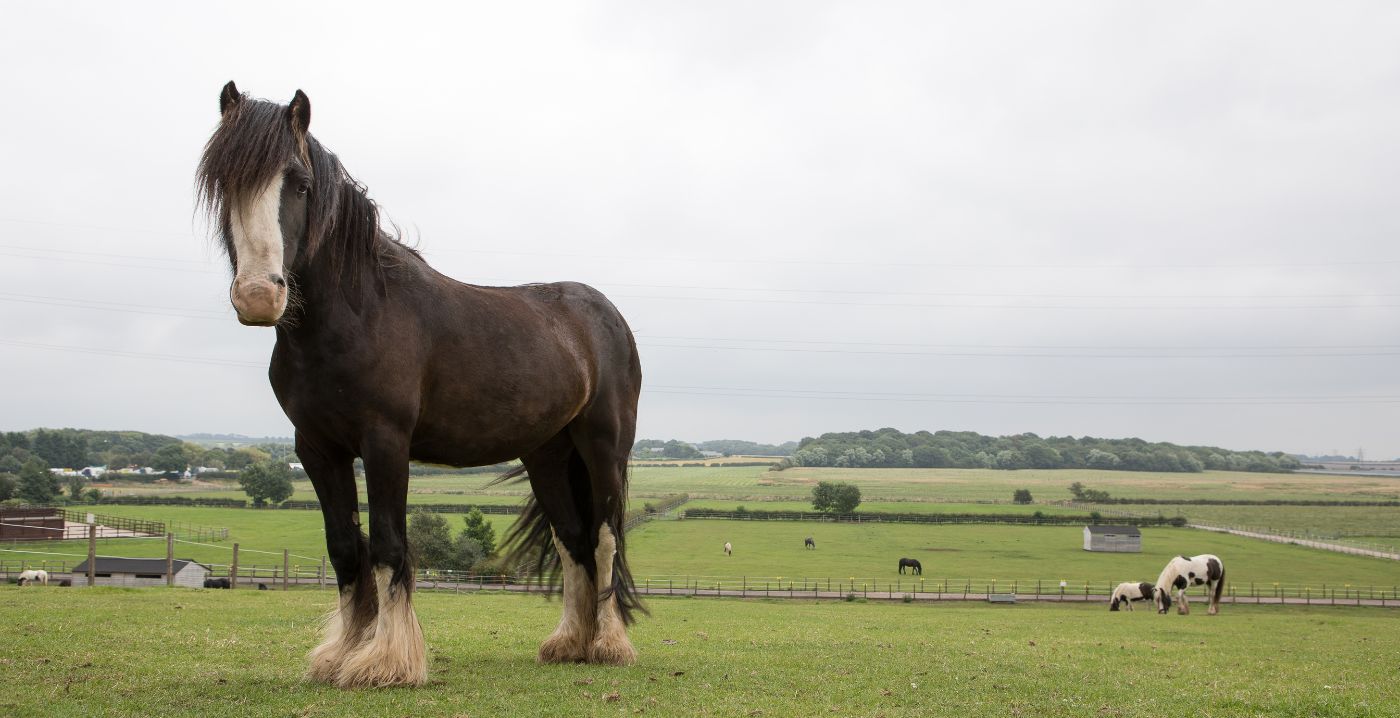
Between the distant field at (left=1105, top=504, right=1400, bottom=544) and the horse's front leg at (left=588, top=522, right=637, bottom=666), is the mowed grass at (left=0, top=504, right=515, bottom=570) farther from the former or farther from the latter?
the distant field at (left=1105, top=504, right=1400, bottom=544)

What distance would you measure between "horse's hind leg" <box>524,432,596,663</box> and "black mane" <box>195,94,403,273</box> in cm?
213

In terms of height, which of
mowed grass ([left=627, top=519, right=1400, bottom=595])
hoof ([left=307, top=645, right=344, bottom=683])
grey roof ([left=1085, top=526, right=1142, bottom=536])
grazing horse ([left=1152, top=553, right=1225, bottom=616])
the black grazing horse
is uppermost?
the black grazing horse

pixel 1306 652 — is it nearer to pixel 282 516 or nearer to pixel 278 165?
pixel 278 165

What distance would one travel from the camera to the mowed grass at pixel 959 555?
47.1 m

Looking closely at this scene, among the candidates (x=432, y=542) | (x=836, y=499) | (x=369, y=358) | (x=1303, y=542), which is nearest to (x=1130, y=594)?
(x=432, y=542)

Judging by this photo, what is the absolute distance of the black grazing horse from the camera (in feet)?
14.8

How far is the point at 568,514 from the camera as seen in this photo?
21.9 ft

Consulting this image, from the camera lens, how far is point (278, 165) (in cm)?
447

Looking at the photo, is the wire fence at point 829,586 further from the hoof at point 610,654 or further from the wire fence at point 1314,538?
the hoof at point 610,654

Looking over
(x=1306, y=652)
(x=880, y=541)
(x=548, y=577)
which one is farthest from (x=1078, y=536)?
(x=548, y=577)

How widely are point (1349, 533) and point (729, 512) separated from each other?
5294 centimetres

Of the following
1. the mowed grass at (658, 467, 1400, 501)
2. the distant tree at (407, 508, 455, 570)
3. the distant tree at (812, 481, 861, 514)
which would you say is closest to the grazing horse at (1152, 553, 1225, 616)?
the distant tree at (407, 508, 455, 570)

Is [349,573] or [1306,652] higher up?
[349,573]

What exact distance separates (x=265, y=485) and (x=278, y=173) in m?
89.1
